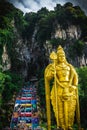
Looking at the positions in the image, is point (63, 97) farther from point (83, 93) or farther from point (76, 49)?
point (76, 49)

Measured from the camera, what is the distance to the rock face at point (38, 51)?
66.8ft

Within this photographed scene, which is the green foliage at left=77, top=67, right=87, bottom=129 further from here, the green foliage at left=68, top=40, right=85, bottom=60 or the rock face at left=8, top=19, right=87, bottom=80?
the rock face at left=8, top=19, right=87, bottom=80

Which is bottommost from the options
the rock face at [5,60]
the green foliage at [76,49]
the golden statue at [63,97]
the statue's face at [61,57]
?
the golden statue at [63,97]

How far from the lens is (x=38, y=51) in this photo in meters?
23.5

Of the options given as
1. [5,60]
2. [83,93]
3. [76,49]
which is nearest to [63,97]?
[83,93]

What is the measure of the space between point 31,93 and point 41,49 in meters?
5.53

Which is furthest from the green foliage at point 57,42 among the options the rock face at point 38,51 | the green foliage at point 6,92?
the green foliage at point 6,92

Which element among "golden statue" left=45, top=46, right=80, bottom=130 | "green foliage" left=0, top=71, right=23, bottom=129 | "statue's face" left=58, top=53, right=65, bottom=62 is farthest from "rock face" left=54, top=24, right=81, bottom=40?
"golden statue" left=45, top=46, right=80, bottom=130

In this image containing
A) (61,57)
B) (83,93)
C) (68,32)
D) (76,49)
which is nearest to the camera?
(61,57)

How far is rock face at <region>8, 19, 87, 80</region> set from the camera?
66.8 feet

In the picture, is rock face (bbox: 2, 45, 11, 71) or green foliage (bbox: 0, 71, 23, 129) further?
rock face (bbox: 2, 45, 11, 71)

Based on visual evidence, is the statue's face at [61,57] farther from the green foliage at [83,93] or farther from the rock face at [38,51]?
the rock face at [38,51]

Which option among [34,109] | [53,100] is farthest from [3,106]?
[53,100]

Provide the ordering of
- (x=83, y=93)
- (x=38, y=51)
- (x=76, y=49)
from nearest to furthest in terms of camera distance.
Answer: (x=83, y=93), (x=76, y=49), (x=38, y=51)
